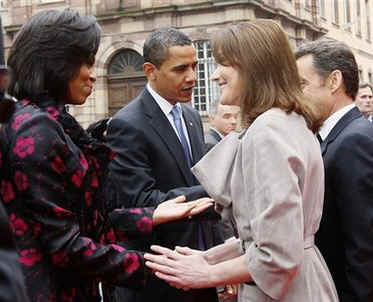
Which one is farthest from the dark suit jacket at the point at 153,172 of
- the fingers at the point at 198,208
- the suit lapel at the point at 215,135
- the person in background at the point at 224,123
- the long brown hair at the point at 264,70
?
the person in background at the point at 224,123

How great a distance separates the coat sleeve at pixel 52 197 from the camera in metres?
2.74

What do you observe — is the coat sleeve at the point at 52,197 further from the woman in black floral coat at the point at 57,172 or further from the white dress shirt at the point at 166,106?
the white dress shirt at the point at 166,106

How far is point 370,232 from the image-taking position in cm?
358

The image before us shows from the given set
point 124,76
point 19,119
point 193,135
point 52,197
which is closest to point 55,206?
point 52,197

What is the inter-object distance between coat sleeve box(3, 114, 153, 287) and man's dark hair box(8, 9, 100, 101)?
0.23 m

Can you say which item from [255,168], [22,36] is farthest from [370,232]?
[22,36]

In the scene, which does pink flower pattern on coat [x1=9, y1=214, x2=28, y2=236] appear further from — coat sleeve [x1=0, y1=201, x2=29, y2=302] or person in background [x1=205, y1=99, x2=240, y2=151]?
person in background [x1=205, y1=99, x2=240, y2=151]

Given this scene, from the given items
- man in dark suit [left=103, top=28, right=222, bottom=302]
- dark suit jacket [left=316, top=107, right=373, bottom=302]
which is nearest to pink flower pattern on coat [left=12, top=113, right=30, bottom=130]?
man in dark suit [left=103, top=28, right=222, bottom=302]

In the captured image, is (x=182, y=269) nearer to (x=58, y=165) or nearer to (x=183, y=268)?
(x=183, y=268)

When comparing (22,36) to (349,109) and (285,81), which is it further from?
(349,109)

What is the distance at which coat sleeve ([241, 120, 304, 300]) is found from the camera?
2.75 meters

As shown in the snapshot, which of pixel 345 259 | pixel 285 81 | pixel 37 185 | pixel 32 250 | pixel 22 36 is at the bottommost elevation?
pixel 345 259

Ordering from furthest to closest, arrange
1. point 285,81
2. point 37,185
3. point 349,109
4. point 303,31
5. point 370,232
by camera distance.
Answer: point 303,31, point 349,109, point 370,232, point 285,81, point 37,185

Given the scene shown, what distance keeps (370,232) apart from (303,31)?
28.8m
